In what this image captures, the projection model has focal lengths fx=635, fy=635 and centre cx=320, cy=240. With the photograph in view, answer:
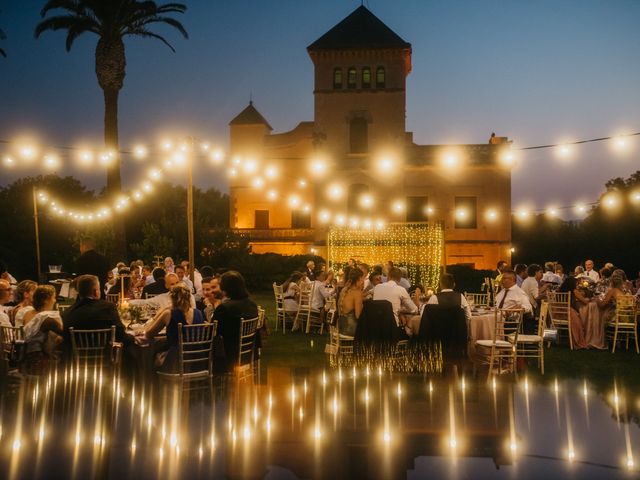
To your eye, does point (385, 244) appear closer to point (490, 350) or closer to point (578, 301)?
point (578, 301)

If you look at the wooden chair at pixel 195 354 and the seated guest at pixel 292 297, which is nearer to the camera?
the wooden chair at pixel 195 354

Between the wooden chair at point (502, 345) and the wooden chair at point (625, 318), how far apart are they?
3009 millimetres

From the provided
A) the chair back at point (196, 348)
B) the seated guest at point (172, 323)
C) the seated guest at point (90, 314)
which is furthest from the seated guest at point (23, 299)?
the chair back at point (196, 348)

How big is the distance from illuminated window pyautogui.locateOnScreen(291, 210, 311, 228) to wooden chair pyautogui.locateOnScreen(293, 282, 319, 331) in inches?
788

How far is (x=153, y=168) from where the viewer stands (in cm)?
1505

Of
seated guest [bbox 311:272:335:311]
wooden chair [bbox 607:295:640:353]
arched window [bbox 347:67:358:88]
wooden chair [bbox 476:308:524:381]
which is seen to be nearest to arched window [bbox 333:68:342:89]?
arched window [bbox 347:67:358:88]

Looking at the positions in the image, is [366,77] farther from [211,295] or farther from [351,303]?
[351,303]

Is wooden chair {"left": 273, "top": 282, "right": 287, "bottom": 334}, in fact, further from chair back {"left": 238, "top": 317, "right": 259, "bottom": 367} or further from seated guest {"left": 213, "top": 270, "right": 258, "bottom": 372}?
seated guest {"left": 213, "top": 270, "right": 258, "bottom": 372}

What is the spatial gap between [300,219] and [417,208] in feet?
20.7

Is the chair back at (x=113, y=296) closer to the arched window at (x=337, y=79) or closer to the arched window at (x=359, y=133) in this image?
the arched window at (x=359, y=133)

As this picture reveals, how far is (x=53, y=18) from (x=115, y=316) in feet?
52.9

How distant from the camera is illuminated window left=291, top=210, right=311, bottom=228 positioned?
113ft

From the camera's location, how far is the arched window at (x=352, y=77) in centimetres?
3312

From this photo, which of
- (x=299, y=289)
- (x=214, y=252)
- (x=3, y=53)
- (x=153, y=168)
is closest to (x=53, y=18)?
(x=3, y=53)
